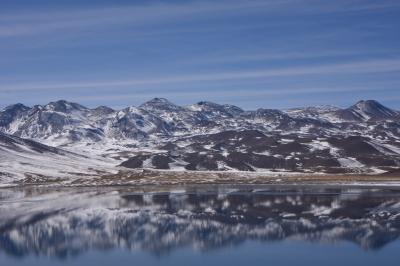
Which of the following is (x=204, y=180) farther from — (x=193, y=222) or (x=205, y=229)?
(x=205, y=229)

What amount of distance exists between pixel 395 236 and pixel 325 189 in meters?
65.8

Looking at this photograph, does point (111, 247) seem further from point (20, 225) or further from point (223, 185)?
point (223, 185)

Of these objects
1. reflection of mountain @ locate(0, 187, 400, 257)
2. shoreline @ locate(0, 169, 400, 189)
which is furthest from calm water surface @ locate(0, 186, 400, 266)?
shoreline @ locate(0, 169, 400, 189)

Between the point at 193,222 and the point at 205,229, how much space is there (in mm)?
6475

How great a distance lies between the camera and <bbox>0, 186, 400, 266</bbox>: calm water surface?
55750 millimetres

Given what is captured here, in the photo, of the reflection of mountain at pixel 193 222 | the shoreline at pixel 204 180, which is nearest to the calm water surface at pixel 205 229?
the reflection of mountain at pixel 193 222

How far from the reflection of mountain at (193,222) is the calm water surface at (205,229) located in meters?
0.12

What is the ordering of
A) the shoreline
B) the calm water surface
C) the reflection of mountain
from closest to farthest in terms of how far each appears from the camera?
the calm water surface
the reflection of mountain
the shoreline

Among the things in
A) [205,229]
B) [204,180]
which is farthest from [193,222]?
[204,180]

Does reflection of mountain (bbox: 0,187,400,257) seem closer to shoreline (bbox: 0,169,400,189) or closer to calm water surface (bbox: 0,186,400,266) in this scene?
calm water surface (bbox: 0,186,400,266)

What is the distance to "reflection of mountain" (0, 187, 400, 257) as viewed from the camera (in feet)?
208

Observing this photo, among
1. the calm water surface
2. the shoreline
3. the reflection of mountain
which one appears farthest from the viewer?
the shoreline

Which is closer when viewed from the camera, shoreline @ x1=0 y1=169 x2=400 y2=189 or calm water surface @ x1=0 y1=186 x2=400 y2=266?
calm water surface @ x1=0 y1=186 x2=400 y2=266

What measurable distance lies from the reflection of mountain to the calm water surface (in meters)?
0.12
